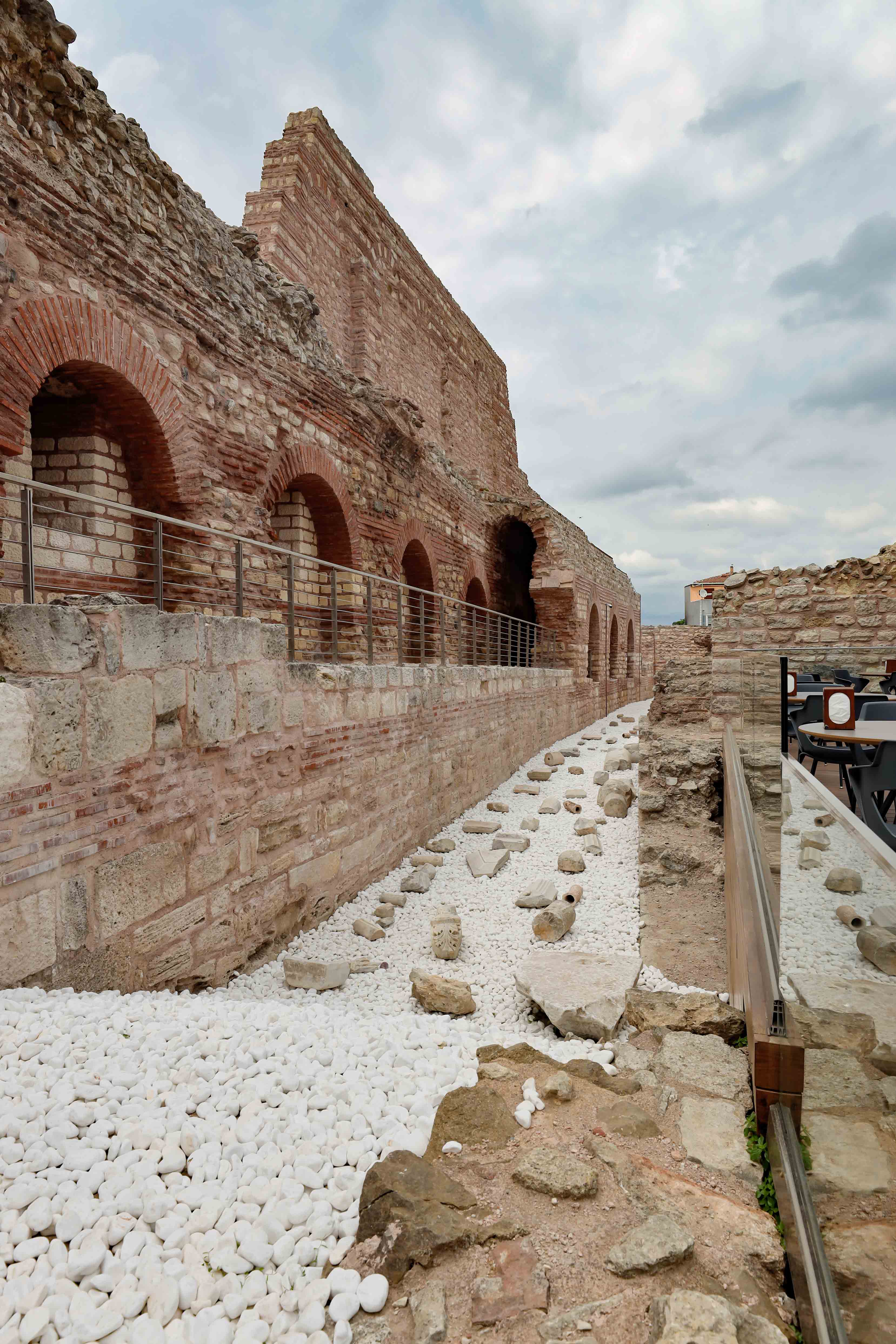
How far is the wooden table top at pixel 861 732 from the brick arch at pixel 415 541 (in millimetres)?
6471

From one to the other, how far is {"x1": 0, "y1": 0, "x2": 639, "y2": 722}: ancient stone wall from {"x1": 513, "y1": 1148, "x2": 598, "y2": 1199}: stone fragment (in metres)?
3.70

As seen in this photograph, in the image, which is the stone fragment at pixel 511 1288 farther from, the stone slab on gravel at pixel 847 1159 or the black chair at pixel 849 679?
the black chair at pixel 849 679

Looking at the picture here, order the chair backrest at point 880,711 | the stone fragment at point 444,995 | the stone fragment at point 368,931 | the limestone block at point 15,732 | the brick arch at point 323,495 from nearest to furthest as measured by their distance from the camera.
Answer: the limestone block at point 15,732 < the stone fragment at point 444,995 < the chair backrest at point 880,711 < the stone fragment at point 368,931 < the brick arch at point 323,495

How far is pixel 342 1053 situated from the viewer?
8.77ft

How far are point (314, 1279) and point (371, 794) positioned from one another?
4472mm

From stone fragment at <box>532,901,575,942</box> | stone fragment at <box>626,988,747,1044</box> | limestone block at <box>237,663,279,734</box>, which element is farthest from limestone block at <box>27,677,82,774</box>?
stone fragment at <box>532,901,575,942</box>

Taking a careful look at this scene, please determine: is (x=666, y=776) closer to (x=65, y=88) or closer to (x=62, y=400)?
(x=62, y=400)

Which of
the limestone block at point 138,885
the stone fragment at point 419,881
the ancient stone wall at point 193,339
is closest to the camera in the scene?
the limestone block at point 138,885

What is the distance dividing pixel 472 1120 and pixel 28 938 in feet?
5.88

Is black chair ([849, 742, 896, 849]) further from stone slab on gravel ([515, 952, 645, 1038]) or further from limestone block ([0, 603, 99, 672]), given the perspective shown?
Answer: limestone block ([0, 603, 99, 672])

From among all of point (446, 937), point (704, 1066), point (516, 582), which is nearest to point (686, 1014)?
point (704, 1066)

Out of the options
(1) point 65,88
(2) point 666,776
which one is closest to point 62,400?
(1) point 65,88

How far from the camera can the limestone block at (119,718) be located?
3064 millimetres

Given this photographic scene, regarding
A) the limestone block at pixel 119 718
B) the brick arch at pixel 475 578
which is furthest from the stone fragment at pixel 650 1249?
the brick arch at pixel 475 578
